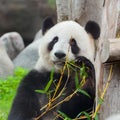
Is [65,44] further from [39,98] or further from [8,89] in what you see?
[8,89]

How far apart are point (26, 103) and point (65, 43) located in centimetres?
73

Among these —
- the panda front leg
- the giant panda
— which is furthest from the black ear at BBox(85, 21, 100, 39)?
the panda front leg

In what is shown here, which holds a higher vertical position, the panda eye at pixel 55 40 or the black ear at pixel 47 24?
the black ear at pixel 47 24

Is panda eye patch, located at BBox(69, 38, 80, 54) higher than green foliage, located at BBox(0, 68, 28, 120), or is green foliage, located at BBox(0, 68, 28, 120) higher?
panda eye patch, located at BBox(69, 38, 80, 54)

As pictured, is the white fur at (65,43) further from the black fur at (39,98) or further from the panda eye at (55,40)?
the black fur at (39,98)

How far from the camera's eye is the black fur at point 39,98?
4684 millimetres

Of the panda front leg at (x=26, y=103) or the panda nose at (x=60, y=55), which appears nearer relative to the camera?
the panda nose at (x=60, y=55)

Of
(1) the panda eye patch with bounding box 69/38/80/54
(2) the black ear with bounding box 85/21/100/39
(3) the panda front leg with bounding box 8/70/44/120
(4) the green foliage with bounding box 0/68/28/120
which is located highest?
(2) the black ear with bounding box 85/21/100/39

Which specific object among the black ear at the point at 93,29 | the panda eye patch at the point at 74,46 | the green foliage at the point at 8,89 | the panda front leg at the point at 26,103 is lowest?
the green foliage at the point at 8,89

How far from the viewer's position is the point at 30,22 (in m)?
15.5

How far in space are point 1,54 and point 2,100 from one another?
73.2 inches

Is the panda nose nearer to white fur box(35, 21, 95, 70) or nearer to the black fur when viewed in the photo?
Answer: white fur box(35, 21, 95, 70)

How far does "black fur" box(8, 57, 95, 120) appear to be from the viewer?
468 cm

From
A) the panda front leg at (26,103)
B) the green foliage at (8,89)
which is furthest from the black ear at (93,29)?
the green foliage at (8,89)
